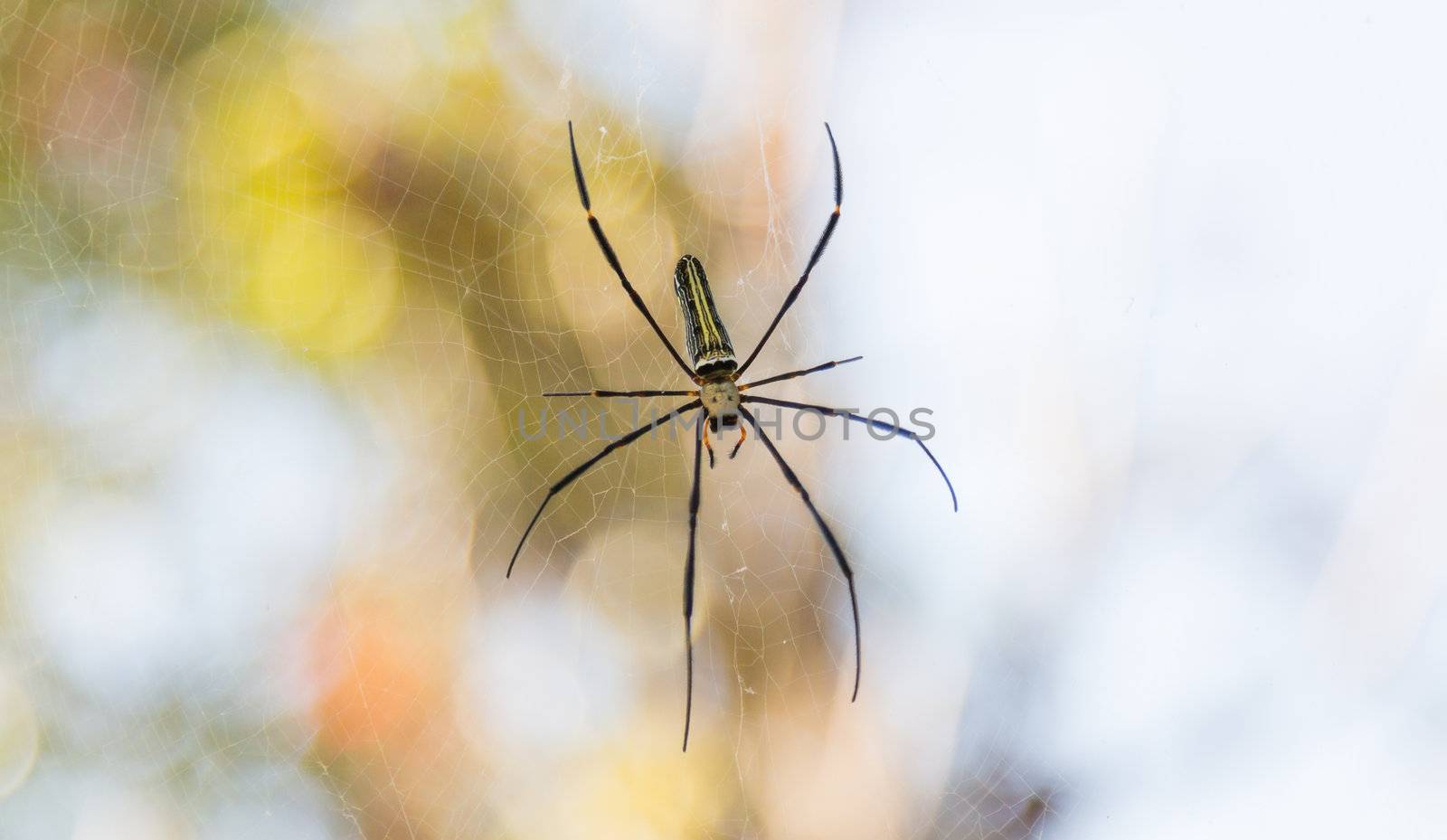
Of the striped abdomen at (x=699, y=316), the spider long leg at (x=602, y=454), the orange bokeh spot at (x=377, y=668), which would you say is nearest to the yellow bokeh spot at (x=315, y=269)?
the orange bokeh spot at (x=377, y=668)

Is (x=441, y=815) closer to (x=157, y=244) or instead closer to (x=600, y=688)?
(x=600, y=688)

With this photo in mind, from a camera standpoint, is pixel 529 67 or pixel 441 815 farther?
pixel 529 67

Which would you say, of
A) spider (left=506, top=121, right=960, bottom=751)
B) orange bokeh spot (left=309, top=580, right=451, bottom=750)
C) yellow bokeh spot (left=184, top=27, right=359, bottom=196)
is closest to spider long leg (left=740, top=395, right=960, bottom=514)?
spider (left=506, top=121, right=960, bottom=751)

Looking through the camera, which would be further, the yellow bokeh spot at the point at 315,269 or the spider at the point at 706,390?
the yellow bokeh spot at the point at 315,269

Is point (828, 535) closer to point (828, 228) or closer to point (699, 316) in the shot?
point (699, 316)

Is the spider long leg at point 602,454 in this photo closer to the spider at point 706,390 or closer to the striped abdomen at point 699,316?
the spider at point 706,390

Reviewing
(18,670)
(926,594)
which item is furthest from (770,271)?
(18,670)

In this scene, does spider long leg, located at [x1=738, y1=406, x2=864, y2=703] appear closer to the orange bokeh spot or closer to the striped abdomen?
the striped abdomen
